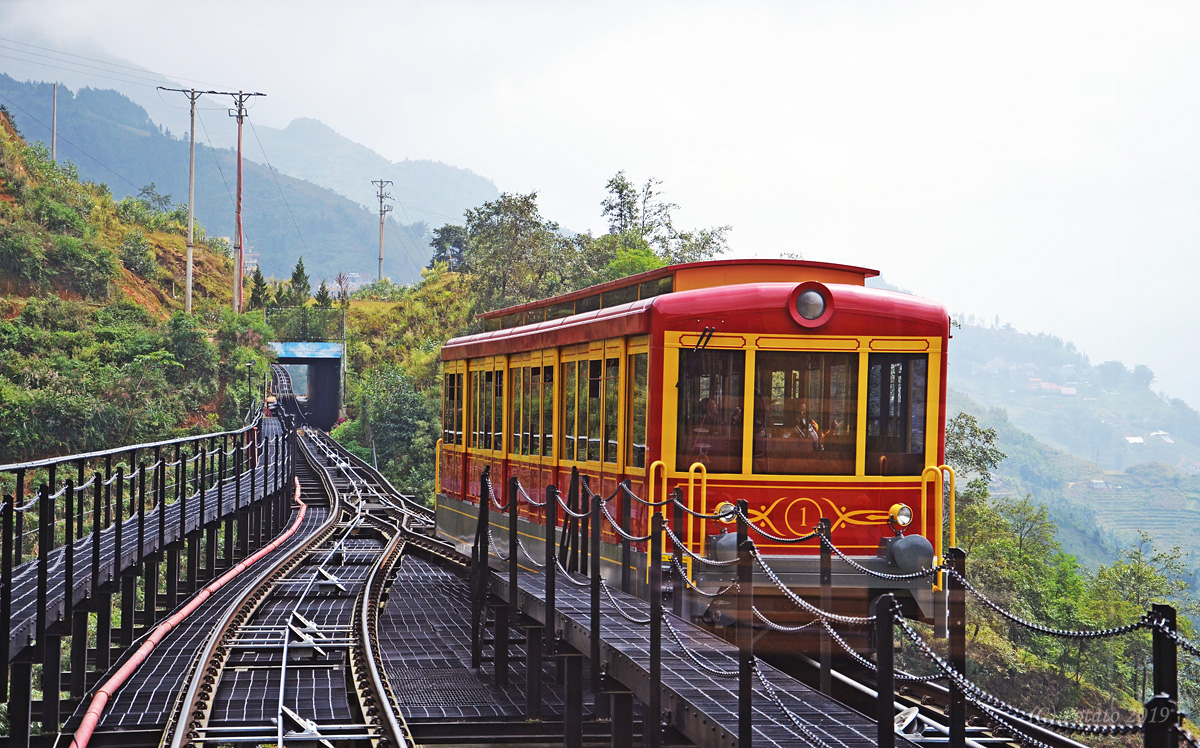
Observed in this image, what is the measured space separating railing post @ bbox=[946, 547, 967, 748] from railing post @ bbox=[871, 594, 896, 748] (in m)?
0.24

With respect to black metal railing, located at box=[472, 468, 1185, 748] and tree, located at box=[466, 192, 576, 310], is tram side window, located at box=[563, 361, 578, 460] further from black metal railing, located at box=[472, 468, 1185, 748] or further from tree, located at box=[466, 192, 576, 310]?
tree, located at box=[466, 192, 576, 310]

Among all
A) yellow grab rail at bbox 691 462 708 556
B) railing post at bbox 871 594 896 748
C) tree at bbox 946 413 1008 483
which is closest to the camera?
railing post at bbox 871 594 896 748

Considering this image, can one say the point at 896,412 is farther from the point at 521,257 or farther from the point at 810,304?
the point at 521,257

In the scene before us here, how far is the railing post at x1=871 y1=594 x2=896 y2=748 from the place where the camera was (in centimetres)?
424

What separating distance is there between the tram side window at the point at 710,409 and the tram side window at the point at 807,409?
19cm

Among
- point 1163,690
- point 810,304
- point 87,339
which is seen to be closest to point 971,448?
point 810,304

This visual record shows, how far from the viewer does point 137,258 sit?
215ft

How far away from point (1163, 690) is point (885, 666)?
42.7 inches

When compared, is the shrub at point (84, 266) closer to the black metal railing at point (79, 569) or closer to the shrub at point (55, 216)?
the shrub at point (55, 216)

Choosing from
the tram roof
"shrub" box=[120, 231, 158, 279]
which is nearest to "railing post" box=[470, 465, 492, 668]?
the tram roof

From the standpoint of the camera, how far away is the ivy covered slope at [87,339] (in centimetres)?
4047

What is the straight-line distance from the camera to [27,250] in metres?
51.0

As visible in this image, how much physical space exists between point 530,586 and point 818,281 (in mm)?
3543

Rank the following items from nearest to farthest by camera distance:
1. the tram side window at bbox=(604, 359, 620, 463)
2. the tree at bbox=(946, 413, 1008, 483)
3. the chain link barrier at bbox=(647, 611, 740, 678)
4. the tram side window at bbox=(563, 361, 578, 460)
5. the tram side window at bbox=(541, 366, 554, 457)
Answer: the chain link barrier at bbox=(647, 611, 740, 678) < the tram side window at bbox=(604, 359, 620, 463) < the tram side window at bbox=(563, 361, 578, 460) < the tram side window at bbox=(541, 366, 554, 457) < the tree at bbox=(946, 413, 1008, 483)
